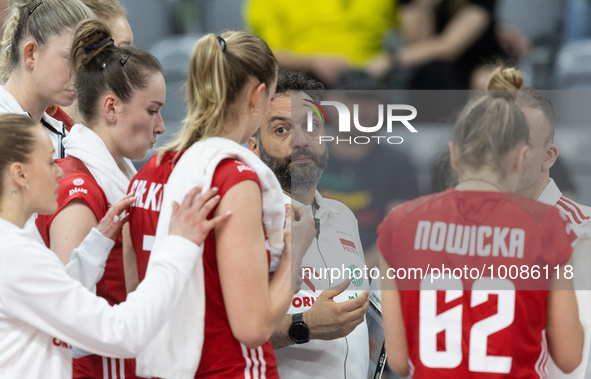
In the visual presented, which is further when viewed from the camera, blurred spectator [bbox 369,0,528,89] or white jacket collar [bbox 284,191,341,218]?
white jacket collar [bbox 284,191,341,218]

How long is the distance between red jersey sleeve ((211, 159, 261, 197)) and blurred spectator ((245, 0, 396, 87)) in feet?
0.97

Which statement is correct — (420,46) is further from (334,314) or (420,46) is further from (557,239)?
(334,314)

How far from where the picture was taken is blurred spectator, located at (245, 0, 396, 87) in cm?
99

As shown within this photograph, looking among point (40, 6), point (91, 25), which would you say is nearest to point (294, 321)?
point (91, 25)

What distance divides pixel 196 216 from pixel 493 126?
71cm

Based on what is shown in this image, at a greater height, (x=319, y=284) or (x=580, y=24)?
(x=580, y=24)

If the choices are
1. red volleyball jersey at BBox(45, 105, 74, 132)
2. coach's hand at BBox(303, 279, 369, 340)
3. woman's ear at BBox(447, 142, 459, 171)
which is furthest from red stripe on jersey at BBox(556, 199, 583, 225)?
red volleyball jersey at BBox(45, 105, 74, 132)

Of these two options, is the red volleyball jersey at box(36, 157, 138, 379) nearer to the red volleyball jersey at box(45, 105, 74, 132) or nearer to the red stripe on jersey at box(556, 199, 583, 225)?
the red volleyball jersey at box(45, 105, 74, 132)

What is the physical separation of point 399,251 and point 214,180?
1.64ft

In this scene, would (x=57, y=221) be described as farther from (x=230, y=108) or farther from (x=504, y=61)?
(x=504, y=61)

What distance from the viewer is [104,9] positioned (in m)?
2.26

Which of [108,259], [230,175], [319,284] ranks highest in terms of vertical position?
[230,175]

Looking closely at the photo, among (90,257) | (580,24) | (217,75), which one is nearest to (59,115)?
(90,257)

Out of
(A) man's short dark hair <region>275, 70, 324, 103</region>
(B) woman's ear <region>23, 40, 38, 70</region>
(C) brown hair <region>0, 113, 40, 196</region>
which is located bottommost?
(C) brown hair <region>0, 113, 40, 196</region>
